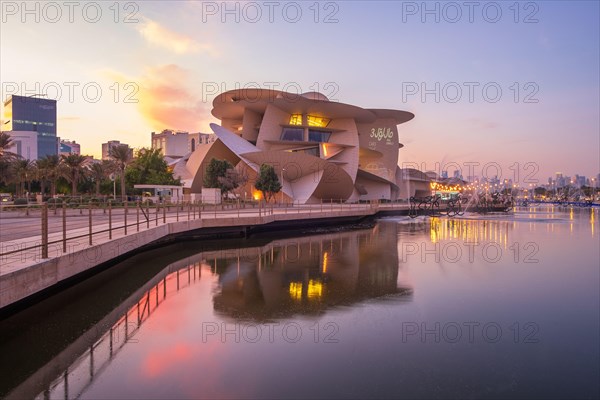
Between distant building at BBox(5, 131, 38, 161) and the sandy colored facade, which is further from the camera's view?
distant building at BBox(5, 131, 38, 161)

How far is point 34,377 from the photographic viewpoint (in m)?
5.89

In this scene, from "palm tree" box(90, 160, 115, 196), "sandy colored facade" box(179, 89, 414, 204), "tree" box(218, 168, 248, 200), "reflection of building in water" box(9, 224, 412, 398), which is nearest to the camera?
"reflection of building in water" box(9, 224, 412, 398)

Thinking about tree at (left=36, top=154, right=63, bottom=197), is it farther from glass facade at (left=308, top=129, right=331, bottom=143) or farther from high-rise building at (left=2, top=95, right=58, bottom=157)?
high-rise building at (left=2, top=95, right=58, bottom=157)

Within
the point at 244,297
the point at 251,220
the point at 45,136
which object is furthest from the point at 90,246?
the point at 45,136

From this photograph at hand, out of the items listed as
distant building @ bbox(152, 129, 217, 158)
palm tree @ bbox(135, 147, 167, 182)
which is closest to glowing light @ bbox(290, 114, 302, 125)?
palm tree @ bbox(135, 147, 167, 182)

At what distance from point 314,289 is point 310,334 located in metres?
3.52

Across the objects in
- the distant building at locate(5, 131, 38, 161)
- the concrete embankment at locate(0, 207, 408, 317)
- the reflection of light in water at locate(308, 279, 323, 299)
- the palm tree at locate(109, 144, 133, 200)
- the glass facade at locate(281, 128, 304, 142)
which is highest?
the distant building at locate(5, 131, 38, 161)

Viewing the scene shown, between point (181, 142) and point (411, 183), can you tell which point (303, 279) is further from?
point (181, 142)

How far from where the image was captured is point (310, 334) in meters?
7.57

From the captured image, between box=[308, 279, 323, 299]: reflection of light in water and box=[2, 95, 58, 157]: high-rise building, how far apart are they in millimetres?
195831

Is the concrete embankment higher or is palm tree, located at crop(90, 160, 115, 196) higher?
palm tree, located at crop(90, 160, 115, 196)

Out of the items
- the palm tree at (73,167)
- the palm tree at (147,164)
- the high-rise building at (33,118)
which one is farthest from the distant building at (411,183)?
the high-rise building at (33,118)

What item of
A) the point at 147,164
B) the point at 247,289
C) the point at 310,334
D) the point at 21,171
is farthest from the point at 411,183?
the point at 310,334

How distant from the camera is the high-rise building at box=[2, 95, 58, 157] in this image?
177500 millimetres
